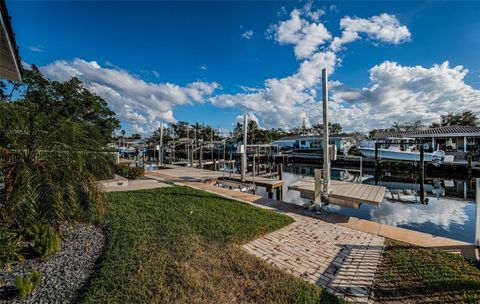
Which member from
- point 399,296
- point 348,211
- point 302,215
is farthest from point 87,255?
point 348,211

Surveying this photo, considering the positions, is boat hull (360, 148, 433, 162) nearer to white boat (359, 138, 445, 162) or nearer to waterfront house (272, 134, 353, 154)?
white boat (359, 138, 445, 162)

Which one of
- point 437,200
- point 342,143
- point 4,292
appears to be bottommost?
point 437,200

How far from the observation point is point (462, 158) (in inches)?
781

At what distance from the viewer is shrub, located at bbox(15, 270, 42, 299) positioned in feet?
7.31

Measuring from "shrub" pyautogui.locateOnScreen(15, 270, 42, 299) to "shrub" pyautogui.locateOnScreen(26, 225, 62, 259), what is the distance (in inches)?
28.2

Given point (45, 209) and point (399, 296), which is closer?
point (399, 296)

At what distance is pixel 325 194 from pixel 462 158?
75.4 ft

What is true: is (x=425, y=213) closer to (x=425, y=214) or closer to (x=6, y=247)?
(x=425, y=214)

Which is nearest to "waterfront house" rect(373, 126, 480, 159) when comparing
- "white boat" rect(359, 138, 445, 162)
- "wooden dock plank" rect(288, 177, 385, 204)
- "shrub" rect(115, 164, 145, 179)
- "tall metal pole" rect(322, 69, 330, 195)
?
"white boat" rect(359, 138, 445, 162)

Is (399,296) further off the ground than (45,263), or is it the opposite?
(45,263)

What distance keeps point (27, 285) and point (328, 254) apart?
387 centimetres

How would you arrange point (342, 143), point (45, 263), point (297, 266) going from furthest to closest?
point (342, 143) → point (297, 266) → point (45, 263)

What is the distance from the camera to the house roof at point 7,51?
2.54 meters

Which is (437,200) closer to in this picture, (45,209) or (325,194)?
(325,194)
